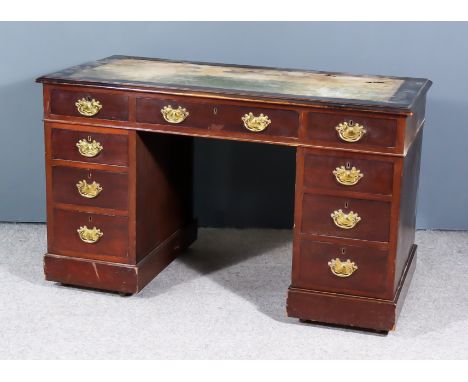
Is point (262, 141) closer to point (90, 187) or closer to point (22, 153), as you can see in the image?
point (90, 187)

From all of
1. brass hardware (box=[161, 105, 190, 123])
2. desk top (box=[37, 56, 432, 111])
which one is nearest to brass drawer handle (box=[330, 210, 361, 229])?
desk top (box=[37, 56, 432, 111])

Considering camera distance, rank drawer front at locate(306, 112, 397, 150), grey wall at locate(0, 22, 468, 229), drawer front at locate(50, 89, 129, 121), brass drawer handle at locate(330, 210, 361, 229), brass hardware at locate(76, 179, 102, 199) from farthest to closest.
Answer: grey wall at locate(0, 22, 468, 229)
brass hardware at locate(76, 179, 102, 199)
drawer front at locate(50, 89, 129, 121)
brass drawer handle at locate(330, 210, 361, 229)
drawer front at locate(306, 112, 397, 150)

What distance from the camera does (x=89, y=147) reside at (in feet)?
11.2

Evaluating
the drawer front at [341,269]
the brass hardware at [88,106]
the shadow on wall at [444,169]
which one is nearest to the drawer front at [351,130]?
the drawer front at [341,269]

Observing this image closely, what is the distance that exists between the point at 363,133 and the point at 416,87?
0.41 meters

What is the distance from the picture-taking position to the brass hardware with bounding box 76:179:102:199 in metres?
3.45

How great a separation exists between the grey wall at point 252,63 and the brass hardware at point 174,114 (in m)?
0.80

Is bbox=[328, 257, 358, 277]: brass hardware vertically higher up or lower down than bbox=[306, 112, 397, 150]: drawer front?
lower down

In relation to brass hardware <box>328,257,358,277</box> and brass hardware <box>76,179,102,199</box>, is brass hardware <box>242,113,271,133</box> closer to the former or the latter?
brass hardware <box>328,257,358,277</box>

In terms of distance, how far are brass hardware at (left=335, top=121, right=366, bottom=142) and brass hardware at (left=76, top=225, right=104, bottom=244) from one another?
3.13ft

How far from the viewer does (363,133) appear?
3098mm

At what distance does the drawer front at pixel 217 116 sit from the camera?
3.17m
